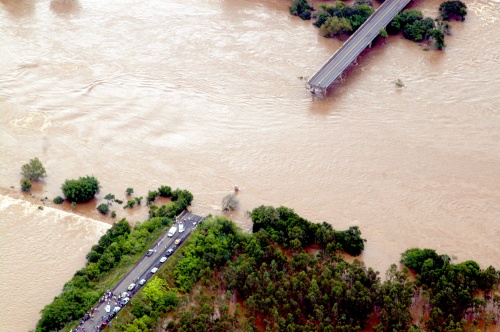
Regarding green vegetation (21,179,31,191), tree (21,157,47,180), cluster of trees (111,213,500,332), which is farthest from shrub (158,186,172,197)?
green vegetation (21,179,31,191)

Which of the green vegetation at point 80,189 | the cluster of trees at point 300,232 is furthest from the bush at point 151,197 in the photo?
the cluster of trees at point 300,232

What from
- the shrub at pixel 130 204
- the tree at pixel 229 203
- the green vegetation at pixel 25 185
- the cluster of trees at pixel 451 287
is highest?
the cluster of trees at pixel 451 287

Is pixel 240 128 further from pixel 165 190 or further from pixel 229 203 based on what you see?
pixel 165 190

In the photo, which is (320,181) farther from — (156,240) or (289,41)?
(289,41)

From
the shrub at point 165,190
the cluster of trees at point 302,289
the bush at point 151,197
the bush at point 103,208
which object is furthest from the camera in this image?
the shrub at point 165,190

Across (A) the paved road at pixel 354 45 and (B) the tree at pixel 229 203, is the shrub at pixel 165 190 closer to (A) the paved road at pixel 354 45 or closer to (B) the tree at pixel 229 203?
(B) the tree at pixel 229 203

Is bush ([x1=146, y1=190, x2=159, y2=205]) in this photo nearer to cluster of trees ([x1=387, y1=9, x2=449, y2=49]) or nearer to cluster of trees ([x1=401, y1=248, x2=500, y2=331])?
cluster of trees ([x1=401, y1=248, x2=500, y2=331])

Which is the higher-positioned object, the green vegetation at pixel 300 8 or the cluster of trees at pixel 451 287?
the green vegetation at pixel 300 8

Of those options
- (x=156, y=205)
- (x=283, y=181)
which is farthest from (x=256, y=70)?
(x=156, y=205)
